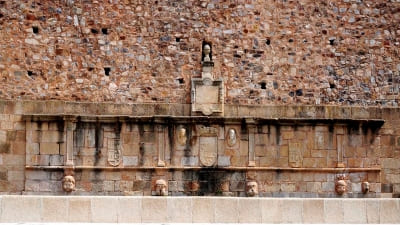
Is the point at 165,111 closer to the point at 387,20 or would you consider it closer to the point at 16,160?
the point at 16,160

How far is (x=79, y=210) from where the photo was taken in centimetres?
1219

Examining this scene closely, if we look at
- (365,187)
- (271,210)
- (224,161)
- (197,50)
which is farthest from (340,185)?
(271,210)

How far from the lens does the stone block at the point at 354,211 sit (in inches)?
493

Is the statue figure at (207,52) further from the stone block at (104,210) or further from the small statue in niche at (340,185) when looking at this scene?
the stone block at (104,210)

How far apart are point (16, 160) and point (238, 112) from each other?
481cm

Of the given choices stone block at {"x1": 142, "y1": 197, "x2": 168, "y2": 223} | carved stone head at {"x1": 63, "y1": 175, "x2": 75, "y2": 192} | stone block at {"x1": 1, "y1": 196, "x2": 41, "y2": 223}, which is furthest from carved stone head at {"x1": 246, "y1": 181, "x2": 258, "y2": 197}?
stone block at {"x1": 1, "y1": 196, "x2": 41, "y2": 223}

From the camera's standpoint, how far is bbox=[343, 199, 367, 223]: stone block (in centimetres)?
1252

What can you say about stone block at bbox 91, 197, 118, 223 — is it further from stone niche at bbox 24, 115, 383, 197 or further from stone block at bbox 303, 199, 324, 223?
stone niche at bbox 24, 115, 383, 197

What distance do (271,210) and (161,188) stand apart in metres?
5.00

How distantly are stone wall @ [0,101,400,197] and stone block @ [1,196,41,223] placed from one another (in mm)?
4852

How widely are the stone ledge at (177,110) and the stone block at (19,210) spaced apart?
521 centimetres

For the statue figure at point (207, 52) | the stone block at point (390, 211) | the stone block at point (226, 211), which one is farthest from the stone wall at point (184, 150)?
the stone block at point (390, 211)

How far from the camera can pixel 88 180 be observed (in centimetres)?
1708

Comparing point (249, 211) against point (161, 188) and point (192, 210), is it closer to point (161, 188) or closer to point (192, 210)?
point (192, 210)
